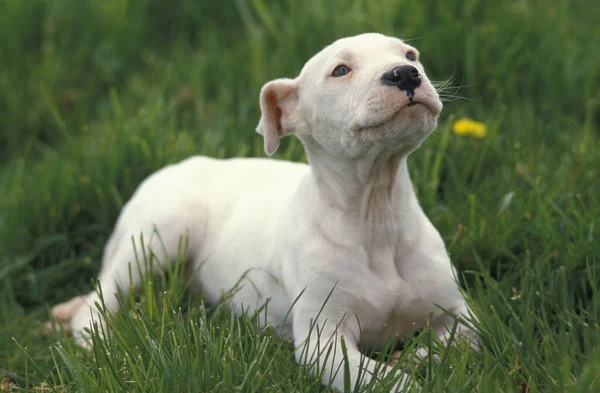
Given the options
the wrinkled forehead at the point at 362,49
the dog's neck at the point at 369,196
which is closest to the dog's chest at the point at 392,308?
the dog's neck at the point at 369,196

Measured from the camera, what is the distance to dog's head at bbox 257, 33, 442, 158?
3.18m

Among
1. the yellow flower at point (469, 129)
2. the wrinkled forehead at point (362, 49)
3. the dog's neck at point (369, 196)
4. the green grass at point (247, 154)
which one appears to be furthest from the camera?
the yellow flower at point (469, 129)

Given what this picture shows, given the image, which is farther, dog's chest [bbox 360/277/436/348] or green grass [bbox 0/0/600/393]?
dog's chest [bbox 360/277/436/348]

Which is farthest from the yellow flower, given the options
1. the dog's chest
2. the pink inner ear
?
the dog's chest

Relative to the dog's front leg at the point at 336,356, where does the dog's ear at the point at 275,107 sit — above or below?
above

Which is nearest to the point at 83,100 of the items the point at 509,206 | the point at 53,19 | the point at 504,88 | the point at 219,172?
the point at 53,19

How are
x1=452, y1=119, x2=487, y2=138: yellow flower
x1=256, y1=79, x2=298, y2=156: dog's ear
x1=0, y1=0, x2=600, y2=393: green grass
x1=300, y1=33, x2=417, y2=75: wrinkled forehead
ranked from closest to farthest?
x1=0, y1=0, x2=600, y2=393: green grass < x1=300, y1=33, x2=417, y2=75: wrinkled forehead < x1=256, y1=79, x2=298, y2=156: dog's ear < x1=452, y1=119, x2=487, y2=138: yellow flower

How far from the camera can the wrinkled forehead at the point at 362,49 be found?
11.2ft

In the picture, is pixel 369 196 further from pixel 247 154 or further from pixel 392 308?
pixel 247 154

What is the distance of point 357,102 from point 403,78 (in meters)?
0.21

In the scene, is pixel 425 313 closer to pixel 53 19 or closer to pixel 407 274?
pixel 407 274

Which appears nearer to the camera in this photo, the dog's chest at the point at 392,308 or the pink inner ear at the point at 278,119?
the dog's chest at the point at 392,308

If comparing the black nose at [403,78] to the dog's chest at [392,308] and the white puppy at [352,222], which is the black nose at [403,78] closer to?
the white puppy at [352,222]

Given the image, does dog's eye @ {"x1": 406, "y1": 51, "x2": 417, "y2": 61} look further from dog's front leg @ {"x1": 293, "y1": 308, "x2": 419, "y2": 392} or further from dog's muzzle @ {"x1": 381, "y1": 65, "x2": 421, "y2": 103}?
dog's front leg @ {"x1": 293, "y1": 308, "x2": 419, "y2": 392}
